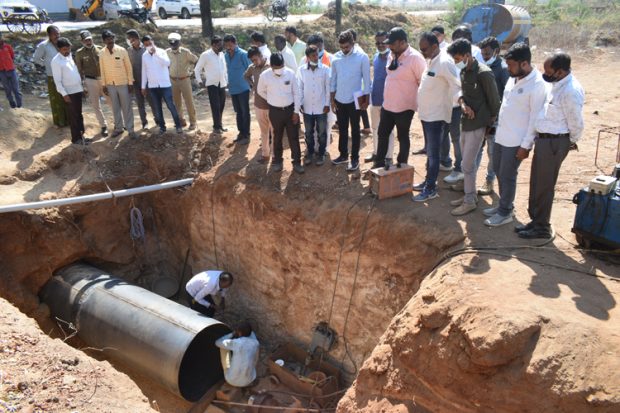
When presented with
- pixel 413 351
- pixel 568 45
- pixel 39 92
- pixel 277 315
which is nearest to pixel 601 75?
pixel 568 45

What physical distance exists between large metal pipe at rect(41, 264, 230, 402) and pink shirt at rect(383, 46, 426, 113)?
4.52 m

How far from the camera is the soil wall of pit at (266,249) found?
7.02 metres

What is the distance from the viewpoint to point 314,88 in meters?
7.76

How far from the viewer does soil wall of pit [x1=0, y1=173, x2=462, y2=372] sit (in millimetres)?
7017

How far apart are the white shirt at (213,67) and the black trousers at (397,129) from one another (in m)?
3.72

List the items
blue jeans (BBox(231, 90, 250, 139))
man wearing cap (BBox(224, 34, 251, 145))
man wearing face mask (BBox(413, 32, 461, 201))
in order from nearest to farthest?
man wearing face mask (BBox(413, 32, 461, 201)) → man wearing cap (BBox(224, 34, 251, 145)) → blue jeans (BBox(231, 90, 250, 139))

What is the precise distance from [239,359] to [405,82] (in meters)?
4.97

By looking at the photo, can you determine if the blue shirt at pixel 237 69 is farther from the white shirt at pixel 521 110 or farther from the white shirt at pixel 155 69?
the white shirt at pixel 521 110

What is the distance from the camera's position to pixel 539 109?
540cm

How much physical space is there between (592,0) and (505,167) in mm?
31724

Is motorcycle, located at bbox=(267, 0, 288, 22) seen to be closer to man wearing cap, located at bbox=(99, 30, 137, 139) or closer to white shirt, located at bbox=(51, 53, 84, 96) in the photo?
man wearing cap, located at bbox=(99, 30, 137, 139)

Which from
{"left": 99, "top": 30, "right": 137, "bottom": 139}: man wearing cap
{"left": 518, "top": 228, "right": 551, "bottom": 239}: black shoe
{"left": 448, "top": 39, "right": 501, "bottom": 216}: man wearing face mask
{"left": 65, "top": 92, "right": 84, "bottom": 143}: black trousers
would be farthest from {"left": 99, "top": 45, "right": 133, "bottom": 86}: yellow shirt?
{"left": 518, "top": 228, "right": 551, "bottom": 239}: black shoe

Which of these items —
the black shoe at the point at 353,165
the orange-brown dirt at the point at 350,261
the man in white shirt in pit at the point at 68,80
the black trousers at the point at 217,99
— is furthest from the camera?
the black trousers at the point at 217,99

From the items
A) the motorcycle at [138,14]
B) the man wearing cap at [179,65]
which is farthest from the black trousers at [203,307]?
the motorcycle at [138,14]
